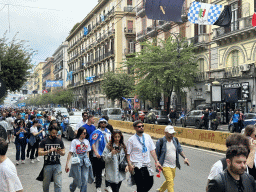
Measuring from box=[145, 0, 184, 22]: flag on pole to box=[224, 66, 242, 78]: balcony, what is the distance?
12173mm

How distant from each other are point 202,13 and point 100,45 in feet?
145

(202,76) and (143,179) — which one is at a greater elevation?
(202,76)

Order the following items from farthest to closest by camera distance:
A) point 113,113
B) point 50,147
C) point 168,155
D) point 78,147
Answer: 1. point 113,113
2. point 78,147
3. point 168,155
4. point 50,147

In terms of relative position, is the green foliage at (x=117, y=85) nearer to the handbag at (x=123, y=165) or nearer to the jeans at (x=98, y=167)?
the jeans at (x=98, y=167)

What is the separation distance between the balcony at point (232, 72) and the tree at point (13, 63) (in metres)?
16.5

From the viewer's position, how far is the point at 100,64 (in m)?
60.0

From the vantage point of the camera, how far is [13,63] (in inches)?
771

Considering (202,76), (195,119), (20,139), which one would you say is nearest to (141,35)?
A: (202,76)

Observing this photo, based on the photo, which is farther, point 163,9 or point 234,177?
point 163,9

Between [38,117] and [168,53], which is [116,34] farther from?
[38,117]

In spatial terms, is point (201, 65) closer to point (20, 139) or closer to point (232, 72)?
point (232, 72)

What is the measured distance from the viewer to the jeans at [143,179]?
5.77 m

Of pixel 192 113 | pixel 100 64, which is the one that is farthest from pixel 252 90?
pixel 100 64

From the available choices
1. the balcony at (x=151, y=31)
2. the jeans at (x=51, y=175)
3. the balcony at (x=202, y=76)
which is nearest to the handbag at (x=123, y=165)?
the jeans at (x=51, y=175)
